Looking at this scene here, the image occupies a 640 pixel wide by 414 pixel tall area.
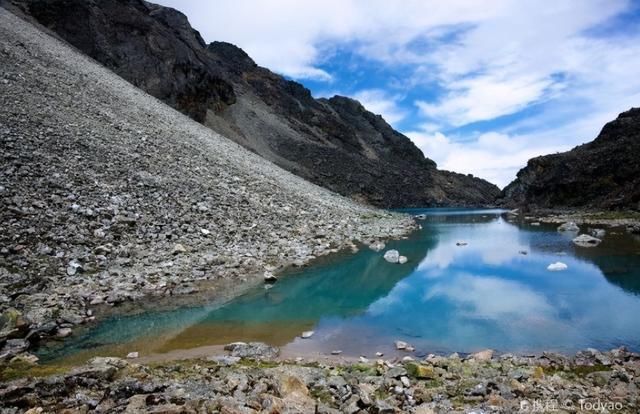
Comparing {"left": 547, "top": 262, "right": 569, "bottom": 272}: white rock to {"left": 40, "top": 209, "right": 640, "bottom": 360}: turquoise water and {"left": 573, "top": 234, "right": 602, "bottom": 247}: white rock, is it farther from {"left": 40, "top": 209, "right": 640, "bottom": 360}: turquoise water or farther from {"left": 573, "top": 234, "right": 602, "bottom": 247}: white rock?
{"left": 573, "top": 234, "right": 602, "bottom": 247}: white rock

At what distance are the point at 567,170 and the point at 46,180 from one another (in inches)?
2840

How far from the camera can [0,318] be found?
362 inches

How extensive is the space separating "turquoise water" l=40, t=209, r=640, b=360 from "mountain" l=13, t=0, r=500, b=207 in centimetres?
4094

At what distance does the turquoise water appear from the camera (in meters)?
9.79

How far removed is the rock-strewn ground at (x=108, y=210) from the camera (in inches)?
463

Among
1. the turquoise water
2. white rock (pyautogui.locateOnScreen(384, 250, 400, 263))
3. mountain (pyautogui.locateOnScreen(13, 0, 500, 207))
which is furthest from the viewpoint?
mountain (pyautogui.locateOnScreen(13, 0, 500, 207))

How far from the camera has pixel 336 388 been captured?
20.5 ft

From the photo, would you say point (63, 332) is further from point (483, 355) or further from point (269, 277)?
point (483, 355)

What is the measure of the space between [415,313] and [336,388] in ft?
23.1

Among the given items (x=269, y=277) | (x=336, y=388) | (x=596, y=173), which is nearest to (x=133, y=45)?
(x=269, y=277)

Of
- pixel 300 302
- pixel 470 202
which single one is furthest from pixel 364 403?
pixel 470 202

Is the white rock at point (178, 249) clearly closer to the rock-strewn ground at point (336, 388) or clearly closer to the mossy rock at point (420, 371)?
the rock-strewn ground at point (336, 388)

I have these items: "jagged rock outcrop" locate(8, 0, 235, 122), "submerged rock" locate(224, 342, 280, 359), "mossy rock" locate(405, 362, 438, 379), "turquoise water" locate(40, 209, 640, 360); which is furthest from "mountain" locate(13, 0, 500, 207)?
"mossy rock" locate(405, 362, 438, 379)

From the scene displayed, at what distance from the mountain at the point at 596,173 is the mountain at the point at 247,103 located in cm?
2836
